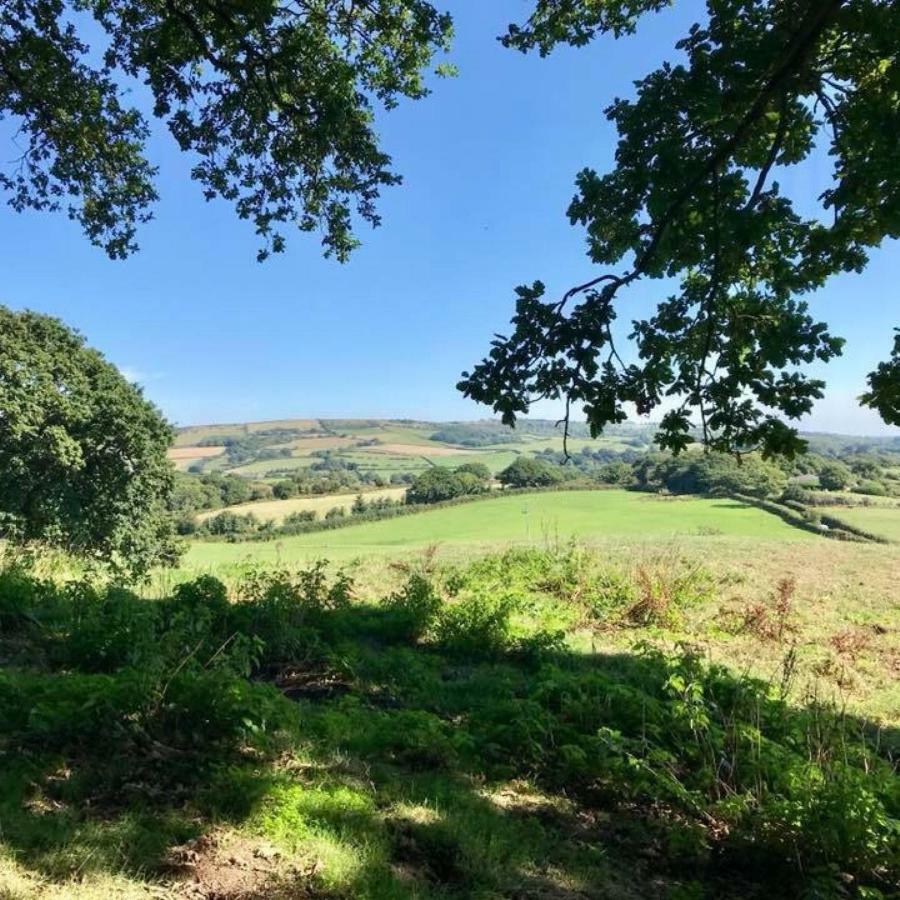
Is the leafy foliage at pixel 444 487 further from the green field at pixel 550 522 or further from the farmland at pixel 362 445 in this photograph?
the farmland at pixel 362 445

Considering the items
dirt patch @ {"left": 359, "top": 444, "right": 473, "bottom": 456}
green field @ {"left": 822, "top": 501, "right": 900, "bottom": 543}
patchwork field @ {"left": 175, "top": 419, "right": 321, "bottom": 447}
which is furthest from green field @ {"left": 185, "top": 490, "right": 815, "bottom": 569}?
patchwork field @ {"left": 175, "top": 419, "right": 321, "bottom": 447}

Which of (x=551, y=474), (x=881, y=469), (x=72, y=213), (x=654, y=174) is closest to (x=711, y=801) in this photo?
(x=654, y=174)

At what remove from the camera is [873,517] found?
34188mm

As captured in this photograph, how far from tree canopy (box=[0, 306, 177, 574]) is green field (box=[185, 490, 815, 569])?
3.49 m

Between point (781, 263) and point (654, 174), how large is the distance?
1475mm

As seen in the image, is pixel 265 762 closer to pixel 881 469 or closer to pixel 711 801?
pixel 711 801

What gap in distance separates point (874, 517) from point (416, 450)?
95.2 m

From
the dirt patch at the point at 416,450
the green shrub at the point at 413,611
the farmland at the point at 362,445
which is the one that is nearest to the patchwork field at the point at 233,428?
the farmland at the point at 362,445

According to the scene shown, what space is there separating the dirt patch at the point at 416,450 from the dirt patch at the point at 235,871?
114780mm

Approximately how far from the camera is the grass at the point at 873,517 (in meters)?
28.9

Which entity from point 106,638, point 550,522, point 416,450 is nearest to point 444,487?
point 550,522

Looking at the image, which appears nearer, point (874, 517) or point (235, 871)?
point (235, 871)

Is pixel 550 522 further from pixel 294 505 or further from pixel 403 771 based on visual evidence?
pixel 294 505

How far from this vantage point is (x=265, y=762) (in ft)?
14.0
